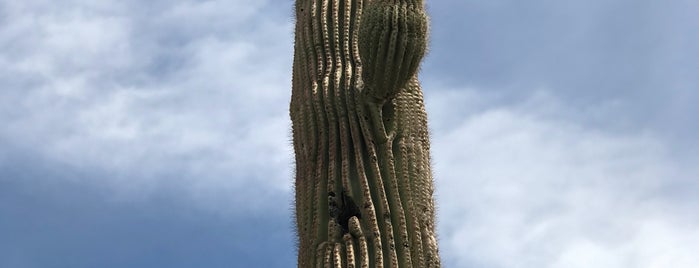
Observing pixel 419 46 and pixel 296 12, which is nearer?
pixel 419 46

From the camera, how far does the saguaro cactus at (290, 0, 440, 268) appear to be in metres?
6.12

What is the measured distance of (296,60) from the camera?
22.8ft

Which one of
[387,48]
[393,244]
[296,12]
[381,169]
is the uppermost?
[296,12]

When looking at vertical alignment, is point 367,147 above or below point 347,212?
above

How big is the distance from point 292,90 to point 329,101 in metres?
0.44

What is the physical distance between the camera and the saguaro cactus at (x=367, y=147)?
20.1 feet

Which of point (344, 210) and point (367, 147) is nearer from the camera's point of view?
point (344, 210)

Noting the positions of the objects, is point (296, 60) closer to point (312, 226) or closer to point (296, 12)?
point (296, 12)

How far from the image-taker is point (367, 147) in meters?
6.36

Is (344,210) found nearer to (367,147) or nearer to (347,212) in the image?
(347,212)

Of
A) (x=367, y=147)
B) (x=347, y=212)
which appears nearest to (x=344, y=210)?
(x=347, y=212)

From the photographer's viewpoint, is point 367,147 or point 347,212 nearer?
point 347,212

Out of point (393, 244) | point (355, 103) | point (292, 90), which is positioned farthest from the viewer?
point (292, 90)

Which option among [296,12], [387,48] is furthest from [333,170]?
[296,12]
